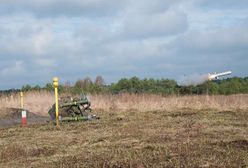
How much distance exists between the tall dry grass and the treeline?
690cm

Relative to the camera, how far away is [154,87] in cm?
4550

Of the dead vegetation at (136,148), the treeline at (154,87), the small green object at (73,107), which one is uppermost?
the treeline at (154,87)

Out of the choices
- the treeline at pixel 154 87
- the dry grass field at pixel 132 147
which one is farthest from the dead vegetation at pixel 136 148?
the treeline at pixel 154 87

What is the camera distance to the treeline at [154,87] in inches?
1623

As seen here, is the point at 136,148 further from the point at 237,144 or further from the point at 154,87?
the point at 154,87

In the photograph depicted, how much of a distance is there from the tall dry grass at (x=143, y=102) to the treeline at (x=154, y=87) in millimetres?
6901

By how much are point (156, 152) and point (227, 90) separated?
34.8 meters

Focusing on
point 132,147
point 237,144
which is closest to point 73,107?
point 132,147

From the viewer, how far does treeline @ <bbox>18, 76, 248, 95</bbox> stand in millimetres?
41216

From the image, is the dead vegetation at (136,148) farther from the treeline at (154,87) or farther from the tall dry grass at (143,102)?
the treeline at (154,87)

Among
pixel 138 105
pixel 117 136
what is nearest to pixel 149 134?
pixel 117 136

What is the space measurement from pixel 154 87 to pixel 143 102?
17.5 m

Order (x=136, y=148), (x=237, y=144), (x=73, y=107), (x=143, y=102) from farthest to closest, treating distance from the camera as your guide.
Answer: (x=143, y=102) → (x=73, y=107) → (x=136, y=148) → (x=237, y=144)

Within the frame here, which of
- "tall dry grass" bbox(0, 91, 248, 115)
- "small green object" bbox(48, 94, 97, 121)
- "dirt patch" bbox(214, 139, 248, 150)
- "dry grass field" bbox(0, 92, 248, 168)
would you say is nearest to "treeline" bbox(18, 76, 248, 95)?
"tall dry grass" bbox(0, 91, 248, 115)
